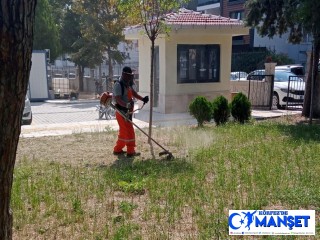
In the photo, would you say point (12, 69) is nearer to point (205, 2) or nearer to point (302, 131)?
point (302, 131)

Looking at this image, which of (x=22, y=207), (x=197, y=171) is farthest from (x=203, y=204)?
(x=22, y=207)

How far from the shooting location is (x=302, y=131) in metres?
8.91

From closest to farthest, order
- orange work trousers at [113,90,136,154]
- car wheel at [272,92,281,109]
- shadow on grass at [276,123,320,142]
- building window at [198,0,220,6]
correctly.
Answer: orange work trousers at [113,90,136,154] → shadow on grass at [276,123,320,142] → car wheel at [272,92,281,109] → building window at [198,0,220,6]

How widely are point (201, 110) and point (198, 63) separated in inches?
154

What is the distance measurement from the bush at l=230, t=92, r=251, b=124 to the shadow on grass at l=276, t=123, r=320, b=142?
1.00 m

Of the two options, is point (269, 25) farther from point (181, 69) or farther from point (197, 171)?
point (197, 171)

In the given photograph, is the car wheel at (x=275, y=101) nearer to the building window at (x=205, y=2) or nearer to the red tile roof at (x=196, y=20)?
the red tile roof at (x=196, y=20)

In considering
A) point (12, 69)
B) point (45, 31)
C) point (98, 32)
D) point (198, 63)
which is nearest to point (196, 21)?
A: point (198, 63)

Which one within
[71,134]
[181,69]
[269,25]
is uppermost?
[269,25]

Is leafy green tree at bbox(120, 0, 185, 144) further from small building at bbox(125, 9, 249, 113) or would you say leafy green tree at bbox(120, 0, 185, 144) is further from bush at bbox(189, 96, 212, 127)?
small building at bbox(125, 9, 249, 113)

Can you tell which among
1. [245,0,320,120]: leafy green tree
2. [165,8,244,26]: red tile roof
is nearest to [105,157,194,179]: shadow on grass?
[245,0,320,120]: leafy green tree

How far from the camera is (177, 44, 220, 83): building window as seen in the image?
13180mm

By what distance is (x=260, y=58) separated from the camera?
104 feet

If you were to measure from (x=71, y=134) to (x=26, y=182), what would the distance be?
427cm
